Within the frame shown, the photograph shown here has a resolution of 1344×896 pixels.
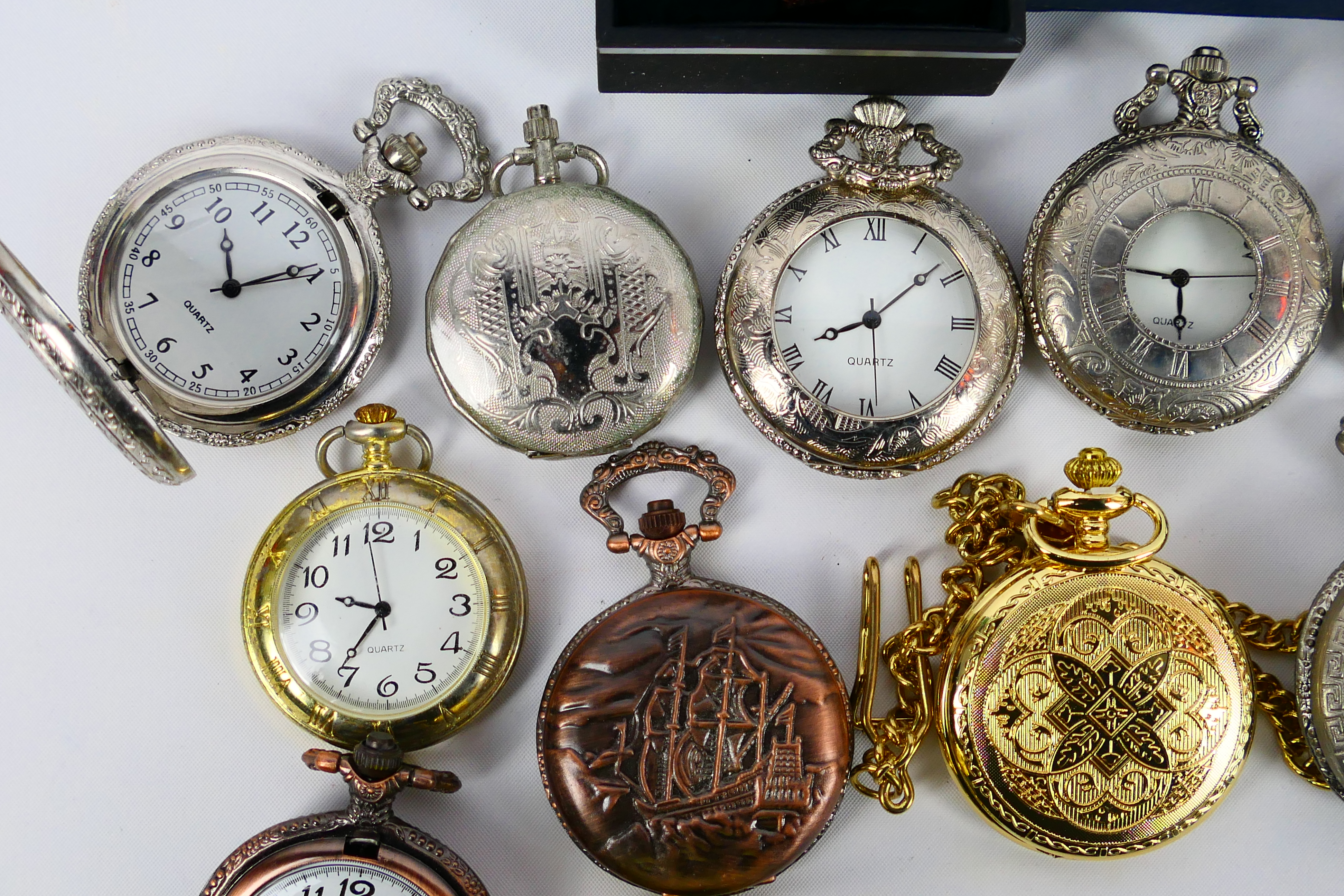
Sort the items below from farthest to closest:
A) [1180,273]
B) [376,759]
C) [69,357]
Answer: [1180,273] → [376,759] → [69,357]

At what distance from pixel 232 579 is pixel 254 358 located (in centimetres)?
46

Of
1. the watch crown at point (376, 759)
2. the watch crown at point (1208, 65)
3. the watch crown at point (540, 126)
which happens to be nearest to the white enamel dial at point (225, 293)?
the watch crown at point (540, 126)

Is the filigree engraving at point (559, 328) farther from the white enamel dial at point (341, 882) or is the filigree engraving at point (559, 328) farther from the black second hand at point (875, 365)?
the white enamel dial at point (341, 882)

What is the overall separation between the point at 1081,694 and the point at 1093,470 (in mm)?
452

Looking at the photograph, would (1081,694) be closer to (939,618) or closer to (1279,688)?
(939,618)

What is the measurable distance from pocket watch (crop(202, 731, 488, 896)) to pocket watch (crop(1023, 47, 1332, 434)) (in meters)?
1.58

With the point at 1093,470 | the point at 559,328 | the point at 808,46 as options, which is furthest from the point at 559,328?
the point at 1093,470

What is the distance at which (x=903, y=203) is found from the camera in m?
2.10

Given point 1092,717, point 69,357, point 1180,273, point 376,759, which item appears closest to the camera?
point 69,357

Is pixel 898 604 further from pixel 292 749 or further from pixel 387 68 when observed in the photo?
pixel 387 68

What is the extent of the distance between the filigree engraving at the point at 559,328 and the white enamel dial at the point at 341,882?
2.81 feet

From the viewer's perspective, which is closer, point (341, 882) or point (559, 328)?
point (341, 882)

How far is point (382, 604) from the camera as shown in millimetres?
2002

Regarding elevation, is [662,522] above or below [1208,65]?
below
